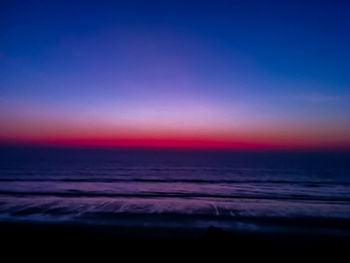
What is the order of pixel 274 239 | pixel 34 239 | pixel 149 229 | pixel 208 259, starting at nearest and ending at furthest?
pixel 208 259
pixel 34 239
pixel 274 239
pixel 149 229

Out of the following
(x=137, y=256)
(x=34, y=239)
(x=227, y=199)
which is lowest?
(x=227, y=199)

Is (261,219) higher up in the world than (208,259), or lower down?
lower down

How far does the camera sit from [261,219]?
12023 mm

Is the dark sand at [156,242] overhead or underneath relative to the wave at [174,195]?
overhead

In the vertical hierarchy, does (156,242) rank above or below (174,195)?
above

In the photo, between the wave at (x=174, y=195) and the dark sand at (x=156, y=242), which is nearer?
the dark sand at (x=156, y=242)

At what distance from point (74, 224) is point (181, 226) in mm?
5738

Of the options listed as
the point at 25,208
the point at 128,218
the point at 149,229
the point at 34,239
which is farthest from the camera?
the point at 25,208

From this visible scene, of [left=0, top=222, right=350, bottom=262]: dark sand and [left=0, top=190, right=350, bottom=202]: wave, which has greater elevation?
[left=0, top=222, right=350, bottom=262]: dark sand

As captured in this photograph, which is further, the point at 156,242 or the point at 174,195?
the point at 174,195

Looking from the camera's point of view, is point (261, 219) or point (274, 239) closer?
point (274, 239)

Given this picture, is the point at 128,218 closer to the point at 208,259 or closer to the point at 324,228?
the point at 208,259

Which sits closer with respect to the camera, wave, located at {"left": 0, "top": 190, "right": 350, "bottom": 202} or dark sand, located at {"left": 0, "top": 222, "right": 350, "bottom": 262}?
dark sand, located at {"left": 0, "top": 222, "right": 350, "bottom": 262}

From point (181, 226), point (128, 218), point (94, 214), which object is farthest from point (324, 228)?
point (94, 214)
